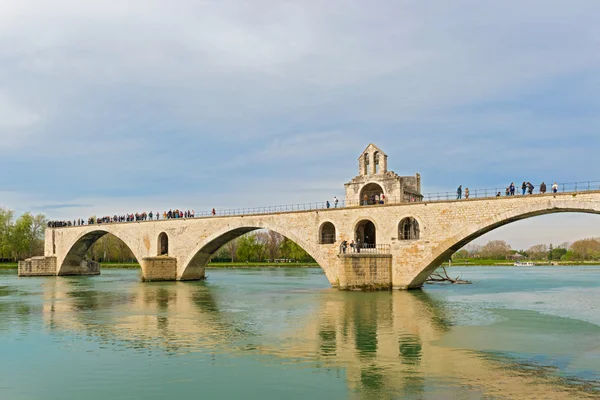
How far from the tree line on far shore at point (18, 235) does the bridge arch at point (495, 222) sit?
64642 millimetres

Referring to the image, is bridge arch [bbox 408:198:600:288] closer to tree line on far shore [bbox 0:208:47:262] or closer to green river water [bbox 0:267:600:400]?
green river water [bbox 0:267:600:400]

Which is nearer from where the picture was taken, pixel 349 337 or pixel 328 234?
pixel 349 337

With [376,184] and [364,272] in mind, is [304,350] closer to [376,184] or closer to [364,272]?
[364,272]

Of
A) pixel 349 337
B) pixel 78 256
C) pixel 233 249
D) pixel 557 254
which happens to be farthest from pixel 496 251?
pixel 349 337

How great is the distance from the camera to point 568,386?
11570 millimetres

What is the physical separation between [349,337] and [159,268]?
3188 centimetres

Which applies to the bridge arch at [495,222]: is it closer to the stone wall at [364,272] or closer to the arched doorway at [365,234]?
the stone wall at [364,272]

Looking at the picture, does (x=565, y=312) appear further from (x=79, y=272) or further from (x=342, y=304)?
(x=79, y=272)

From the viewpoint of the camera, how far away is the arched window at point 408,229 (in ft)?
109

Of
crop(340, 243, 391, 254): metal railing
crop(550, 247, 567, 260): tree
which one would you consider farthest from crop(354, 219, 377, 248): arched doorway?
crop(550, 247, 567, 260): tree

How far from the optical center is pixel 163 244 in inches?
1978

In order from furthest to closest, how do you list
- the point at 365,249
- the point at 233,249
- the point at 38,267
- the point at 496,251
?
the point at 496,251, the point at 233,249, the point at 38,267, the point at 365,249

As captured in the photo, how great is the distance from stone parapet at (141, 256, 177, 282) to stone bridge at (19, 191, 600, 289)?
0.08m

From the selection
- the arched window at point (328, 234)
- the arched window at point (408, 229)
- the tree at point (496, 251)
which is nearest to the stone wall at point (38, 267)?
the arched window at point (328, 234)
